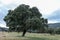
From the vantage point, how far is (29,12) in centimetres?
4456

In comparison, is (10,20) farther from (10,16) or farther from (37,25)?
(37,25)

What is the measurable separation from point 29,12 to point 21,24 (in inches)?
151

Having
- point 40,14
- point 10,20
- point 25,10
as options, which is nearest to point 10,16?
point 10,20

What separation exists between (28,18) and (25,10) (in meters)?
2.60

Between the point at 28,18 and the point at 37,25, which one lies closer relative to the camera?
the point at 37,25

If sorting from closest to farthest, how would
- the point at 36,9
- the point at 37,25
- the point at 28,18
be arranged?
the point at 37,25, the point at 28,18, the point at 36,9

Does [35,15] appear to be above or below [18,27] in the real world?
above

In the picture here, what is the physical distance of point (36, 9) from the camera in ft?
153

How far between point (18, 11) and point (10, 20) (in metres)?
3.52

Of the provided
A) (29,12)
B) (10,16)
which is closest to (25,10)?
(29,12)

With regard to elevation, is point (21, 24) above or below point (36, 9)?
below

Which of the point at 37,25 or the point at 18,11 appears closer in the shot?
the point at 37,25

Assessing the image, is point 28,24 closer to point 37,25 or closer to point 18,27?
A: point 37,25

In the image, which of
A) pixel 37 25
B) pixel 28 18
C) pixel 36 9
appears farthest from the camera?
pixel 36 9
